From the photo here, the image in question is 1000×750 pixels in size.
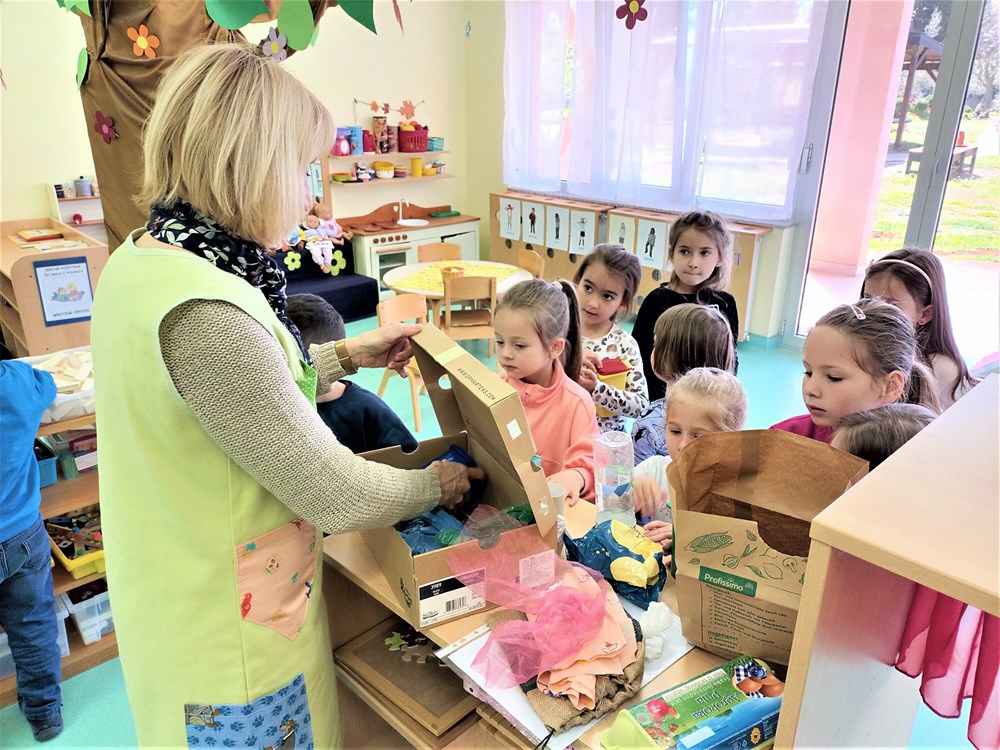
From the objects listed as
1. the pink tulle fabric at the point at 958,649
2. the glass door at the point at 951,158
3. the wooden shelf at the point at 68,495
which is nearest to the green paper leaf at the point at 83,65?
the wooden shelf at the point at 68,495

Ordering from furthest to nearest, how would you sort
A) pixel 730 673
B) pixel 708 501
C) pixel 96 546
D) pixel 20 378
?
pixel 96 546, pixel 20 378, pixel 708 501, pixel 730 673

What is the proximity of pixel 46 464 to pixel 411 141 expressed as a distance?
470cm

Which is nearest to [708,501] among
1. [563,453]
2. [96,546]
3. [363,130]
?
[563,453]

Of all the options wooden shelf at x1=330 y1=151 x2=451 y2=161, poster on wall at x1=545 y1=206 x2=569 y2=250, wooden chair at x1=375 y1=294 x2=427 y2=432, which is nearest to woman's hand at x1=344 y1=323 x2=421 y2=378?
wooden chair at x1=375 y1=294 x2=427 y2=432

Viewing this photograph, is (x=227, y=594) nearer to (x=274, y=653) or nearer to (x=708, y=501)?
(x=274, y=653)

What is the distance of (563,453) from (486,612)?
0.86 metres

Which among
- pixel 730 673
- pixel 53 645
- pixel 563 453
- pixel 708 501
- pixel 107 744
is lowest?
pixel 107 744

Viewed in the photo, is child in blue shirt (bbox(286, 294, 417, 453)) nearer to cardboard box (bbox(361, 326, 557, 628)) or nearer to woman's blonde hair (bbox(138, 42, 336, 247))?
cardboard box (bbox(361, 326, 557, 628))

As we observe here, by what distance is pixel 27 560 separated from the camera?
1881 millimetres

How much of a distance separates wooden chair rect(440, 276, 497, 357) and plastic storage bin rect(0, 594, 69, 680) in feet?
8.15

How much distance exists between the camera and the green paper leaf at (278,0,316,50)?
4.74 ft

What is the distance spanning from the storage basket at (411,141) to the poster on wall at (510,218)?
2.87 feet

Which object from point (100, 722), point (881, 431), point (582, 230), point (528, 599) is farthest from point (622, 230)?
point (528, 599)

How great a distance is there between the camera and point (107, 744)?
1.96 meters
